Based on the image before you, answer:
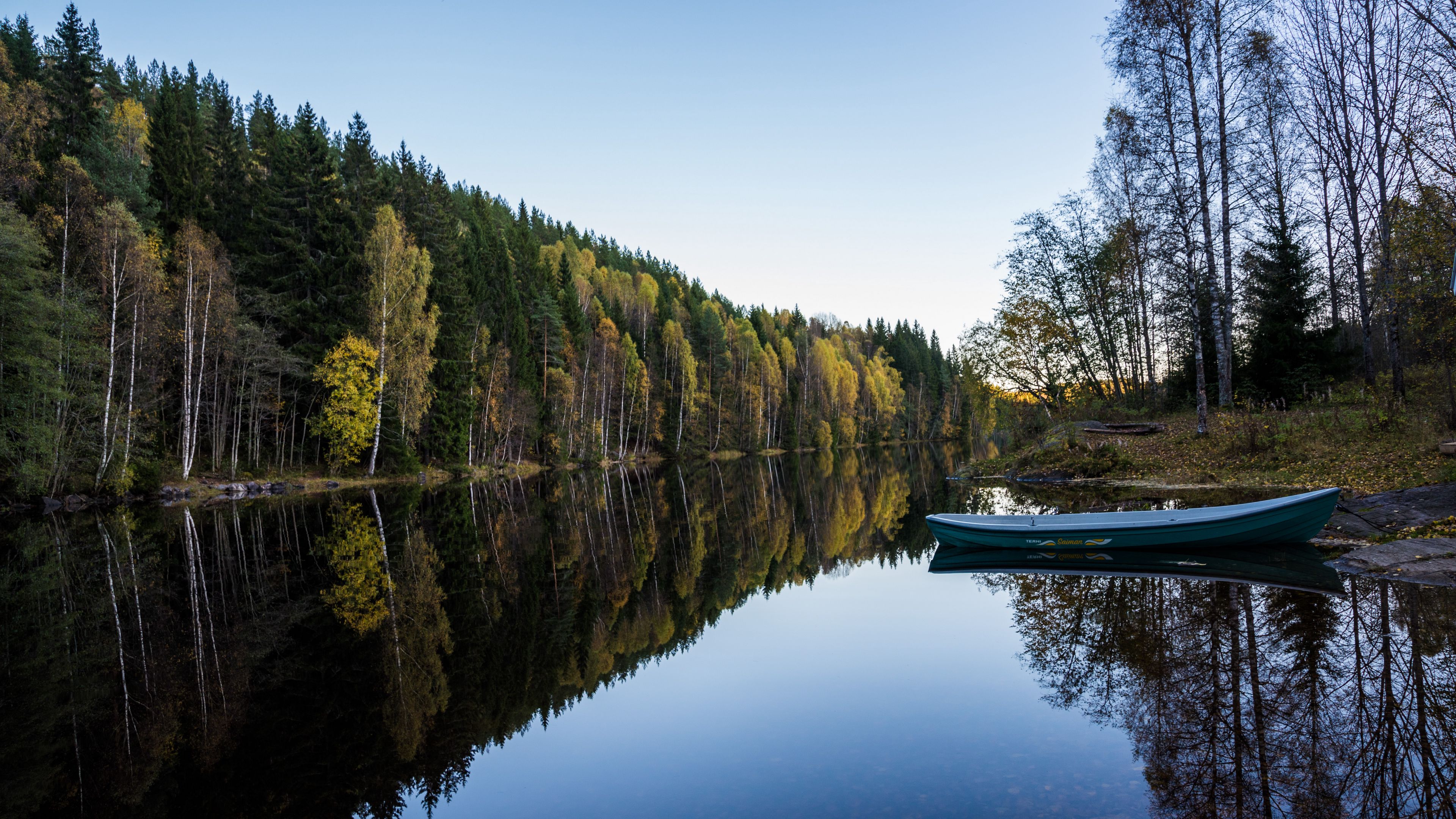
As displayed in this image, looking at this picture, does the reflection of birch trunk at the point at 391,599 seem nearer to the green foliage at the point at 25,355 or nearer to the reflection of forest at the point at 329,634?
the reflection of forest at the point at 329,634

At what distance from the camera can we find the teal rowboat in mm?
9539

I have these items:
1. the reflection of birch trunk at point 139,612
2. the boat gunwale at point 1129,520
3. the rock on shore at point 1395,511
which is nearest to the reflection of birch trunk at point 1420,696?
the boat gunwale at point 1129,520

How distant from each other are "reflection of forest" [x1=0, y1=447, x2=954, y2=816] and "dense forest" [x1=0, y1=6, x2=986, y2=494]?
231 inches

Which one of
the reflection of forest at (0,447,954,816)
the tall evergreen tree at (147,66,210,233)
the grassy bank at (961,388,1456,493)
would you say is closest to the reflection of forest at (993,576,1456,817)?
the reflection of forest at (0,447,954,816)

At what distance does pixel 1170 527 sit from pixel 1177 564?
1.80 ft

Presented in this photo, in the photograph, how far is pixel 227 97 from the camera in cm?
3528

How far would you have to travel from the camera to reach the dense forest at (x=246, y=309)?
2136cm

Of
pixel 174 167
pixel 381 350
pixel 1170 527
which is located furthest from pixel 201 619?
pixel 174 167

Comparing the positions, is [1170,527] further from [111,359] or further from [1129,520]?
[111,359]

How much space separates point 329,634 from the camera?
801 centimetres

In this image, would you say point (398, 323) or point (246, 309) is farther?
point (398, 323)

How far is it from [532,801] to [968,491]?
2025 centimetres

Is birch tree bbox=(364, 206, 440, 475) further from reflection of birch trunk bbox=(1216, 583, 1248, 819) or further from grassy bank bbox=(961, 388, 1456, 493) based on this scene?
reflection of birch trunk bbox=(1216, 583, 1248, 819)

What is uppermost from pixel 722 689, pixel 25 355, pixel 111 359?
pixel 111 359
